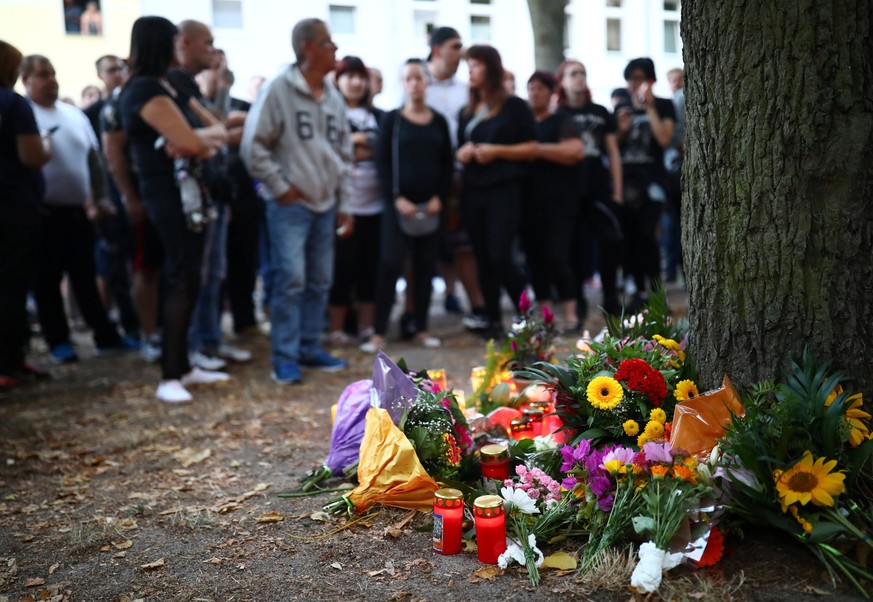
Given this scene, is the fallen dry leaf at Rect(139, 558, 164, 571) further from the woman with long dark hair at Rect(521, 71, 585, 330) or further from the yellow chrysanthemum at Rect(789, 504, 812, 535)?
the woman with long dark hair at Rect(521, 71, 585, 330)

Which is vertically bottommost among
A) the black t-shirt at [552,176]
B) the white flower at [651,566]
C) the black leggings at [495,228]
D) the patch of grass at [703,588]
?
the patch of grass at [703,588]

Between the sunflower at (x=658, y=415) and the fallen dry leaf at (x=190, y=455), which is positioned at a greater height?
the sunflower at (x=658, y=415)

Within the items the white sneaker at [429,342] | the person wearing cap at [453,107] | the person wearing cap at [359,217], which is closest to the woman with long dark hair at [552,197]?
the person wearing cap at [453,107]

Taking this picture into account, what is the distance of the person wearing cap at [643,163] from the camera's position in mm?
7188

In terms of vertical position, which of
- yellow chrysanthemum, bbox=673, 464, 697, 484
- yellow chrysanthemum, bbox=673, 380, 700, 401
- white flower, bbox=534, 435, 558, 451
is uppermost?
yellow chrysanthemum, bbox=673, 380, 700, 401

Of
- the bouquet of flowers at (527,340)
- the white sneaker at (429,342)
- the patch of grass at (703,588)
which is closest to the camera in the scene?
the patch of grass at (703,588)

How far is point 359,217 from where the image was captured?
689cm

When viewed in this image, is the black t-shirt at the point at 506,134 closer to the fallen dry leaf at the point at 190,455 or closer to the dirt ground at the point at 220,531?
the dirt ground at the point at 220,531

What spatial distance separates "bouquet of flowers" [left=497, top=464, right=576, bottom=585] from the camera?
2.71 m

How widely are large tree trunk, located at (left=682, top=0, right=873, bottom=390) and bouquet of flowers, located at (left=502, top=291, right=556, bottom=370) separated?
136 cm

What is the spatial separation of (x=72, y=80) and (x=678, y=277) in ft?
47.7

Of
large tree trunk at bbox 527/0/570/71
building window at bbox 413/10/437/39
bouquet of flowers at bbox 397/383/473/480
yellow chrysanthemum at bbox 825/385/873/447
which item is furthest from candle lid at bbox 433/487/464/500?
building window at bbox 413/10/437/39

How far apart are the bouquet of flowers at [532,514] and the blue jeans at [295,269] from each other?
2.91 meters

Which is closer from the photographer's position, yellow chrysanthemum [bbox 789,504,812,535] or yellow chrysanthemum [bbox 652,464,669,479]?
yellow chrysanthemum [bbox 789,504,812,535]
